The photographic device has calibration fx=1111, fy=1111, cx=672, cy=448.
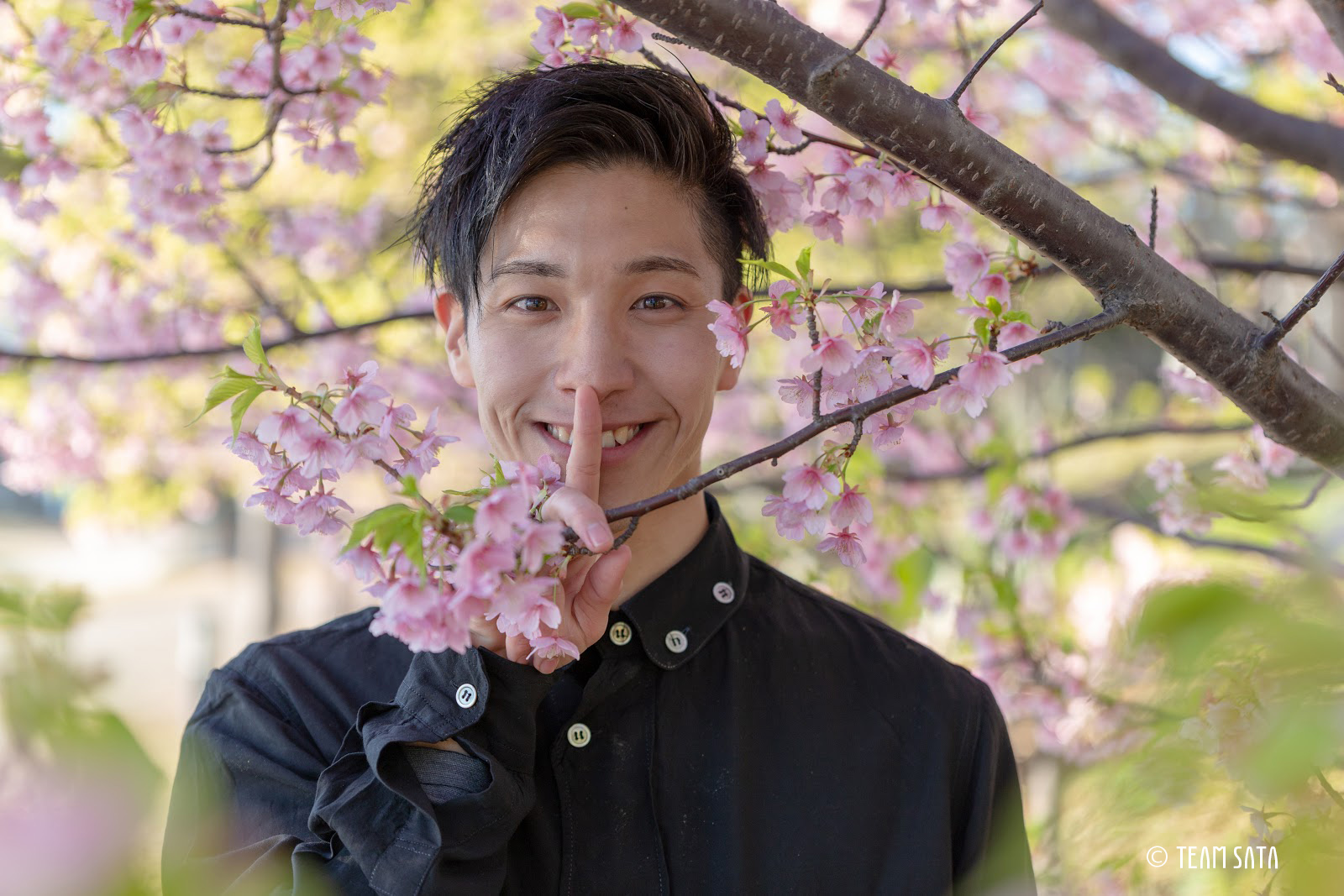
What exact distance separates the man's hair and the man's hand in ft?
1.18

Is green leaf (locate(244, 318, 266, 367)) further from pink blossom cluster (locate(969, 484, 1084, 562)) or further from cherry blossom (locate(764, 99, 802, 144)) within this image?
pink blossom cluster (locate(969, 484, 1084, 562))

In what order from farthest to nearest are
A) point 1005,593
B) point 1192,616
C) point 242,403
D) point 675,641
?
point 1005,593, point 675,641, point 242,403, point 1192,616

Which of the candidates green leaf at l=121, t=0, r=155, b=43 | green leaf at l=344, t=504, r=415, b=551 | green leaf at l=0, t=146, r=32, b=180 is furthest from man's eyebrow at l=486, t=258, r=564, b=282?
green leaf at l=0, t=146, r=32, b=180

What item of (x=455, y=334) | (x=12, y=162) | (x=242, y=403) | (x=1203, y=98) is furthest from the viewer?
(x=12, y=162)

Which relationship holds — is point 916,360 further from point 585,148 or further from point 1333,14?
point 1333,14

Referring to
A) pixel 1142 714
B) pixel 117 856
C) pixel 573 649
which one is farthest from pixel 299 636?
pixel 117 856

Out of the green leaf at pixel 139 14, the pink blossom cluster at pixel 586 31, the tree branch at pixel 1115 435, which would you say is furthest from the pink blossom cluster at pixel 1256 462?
the green leaf at pixel 139 14

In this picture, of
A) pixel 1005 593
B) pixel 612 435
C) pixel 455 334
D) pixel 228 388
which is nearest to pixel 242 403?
pixel 228 388

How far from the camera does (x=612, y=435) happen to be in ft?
5.13

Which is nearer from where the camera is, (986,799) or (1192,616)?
(1192,616)

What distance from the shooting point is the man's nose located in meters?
1.49

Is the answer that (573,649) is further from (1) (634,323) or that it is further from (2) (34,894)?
(2) (34,894)

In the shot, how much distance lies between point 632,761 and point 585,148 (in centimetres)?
88

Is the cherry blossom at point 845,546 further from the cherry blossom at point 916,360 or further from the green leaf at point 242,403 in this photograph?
the green leaf at point 242,403
